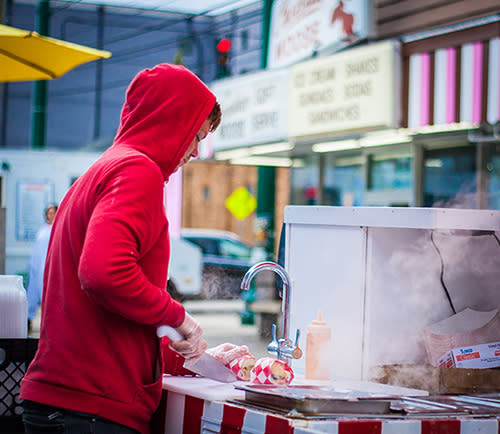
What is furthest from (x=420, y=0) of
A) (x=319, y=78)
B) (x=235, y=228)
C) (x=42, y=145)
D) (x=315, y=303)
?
(x=235, y=228)

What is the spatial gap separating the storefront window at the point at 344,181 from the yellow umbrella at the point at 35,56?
5.65m

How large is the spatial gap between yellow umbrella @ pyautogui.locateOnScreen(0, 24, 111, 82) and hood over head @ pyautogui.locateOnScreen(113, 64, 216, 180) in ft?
12.9

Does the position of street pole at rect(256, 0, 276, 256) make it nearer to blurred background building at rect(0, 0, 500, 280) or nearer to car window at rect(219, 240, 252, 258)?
blurred background building at rect(0, 0, 500, 280)

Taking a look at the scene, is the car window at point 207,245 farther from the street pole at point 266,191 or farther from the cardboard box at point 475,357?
the cardboard box at point 475,357

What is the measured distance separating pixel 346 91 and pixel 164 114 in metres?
7.71

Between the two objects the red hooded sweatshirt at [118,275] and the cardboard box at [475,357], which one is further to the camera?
the cardboard box at [475,357]

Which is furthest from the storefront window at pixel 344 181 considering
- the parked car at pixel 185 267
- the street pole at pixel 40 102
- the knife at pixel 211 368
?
the street pole at pixel 40 102

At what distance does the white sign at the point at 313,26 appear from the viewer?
10062mm

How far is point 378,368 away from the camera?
326 cm

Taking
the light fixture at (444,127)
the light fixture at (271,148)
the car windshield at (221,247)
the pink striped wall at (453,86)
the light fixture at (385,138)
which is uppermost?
the pink striped wall at (453,86)

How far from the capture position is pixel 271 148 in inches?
495

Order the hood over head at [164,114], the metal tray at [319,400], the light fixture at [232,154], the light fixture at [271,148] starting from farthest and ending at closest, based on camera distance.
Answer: the light fixture at [232,154] → the light fixture at [271,148] → the hood over head at [164,114] → the metal tray at [319,400]

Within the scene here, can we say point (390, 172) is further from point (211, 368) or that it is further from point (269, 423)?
point (269, 423)

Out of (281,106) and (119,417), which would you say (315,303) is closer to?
(119,417)
